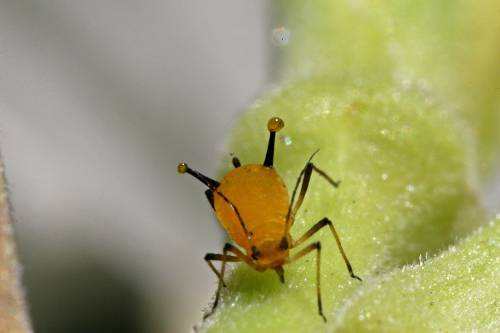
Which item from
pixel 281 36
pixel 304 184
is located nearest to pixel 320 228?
pixel 304 184

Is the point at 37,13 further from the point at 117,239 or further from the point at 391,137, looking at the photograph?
the point at 391,137

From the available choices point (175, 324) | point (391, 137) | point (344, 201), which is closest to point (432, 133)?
point (391, 137)

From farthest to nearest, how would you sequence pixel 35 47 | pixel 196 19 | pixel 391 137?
pixel 196 19 → pixel 35 47 → pixel 391 137

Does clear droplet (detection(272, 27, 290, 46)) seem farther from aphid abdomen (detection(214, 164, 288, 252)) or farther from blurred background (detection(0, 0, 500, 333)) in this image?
aphid abdomen (detection(214, 164, 288, 252))

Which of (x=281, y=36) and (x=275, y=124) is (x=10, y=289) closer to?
(x=275, y=124)

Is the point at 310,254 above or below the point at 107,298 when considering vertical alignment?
→ below

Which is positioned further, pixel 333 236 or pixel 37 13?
pixel 37 13

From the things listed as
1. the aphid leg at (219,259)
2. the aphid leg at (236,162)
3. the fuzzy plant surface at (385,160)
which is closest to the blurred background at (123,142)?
the fuzzy plant surface at (385,160)

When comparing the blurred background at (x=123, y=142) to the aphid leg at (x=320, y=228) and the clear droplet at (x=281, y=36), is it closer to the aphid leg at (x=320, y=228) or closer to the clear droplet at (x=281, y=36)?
the clear droplet at (x=281, y=36)
